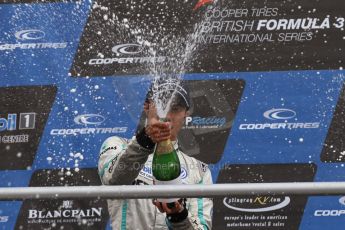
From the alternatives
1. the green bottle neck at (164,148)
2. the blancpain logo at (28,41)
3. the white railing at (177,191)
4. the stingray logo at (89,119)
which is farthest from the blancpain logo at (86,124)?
the white railing at (177,191)

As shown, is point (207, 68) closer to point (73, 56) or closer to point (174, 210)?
point (73, 56)

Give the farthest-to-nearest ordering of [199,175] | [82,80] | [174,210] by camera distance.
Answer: [82,80], [199,175], [174,210]

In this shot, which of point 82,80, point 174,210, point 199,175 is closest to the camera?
point 174,210

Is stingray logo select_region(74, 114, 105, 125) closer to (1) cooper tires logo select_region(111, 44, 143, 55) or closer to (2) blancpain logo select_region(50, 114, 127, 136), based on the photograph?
(2) blancpain logo select_region(50, 114, 127, 136)

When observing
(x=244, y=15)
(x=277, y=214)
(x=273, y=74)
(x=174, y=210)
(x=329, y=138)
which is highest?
(x=244, y=15)

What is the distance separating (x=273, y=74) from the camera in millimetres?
4395

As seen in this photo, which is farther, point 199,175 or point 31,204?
point 31,204

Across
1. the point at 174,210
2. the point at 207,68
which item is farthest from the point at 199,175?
the point at 207,68

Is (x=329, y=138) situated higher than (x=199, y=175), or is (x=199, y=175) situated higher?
(x=329, y=138)

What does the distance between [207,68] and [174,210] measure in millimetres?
1759

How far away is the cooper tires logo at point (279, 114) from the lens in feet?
14.4

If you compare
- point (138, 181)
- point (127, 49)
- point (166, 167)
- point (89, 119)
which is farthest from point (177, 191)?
point (127, 49)

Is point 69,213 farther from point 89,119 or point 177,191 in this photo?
point 177,191

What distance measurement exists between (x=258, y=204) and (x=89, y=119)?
0.98 metres
